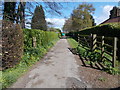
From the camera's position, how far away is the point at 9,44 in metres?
3.23

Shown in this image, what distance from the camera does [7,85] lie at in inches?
101

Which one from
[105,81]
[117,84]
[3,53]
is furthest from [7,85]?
[117,84]

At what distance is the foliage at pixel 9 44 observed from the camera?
3.10 meters

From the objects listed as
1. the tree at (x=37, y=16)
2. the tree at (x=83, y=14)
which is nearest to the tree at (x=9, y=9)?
the tree at (x=37, y=16)

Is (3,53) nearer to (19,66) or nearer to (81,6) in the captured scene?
(19,66)

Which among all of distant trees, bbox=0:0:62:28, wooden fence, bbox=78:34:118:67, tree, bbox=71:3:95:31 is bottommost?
wooden fence, bbox=78:34:118:67

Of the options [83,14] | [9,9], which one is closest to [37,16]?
[9,9]

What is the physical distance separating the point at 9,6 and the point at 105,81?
797 cm

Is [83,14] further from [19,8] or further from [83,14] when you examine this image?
[19,8]

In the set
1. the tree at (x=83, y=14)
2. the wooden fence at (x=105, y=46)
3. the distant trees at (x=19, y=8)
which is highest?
the tree at (x=83, y=14)

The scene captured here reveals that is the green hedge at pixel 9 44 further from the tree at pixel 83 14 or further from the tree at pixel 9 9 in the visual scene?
the tree at pixel 83 14

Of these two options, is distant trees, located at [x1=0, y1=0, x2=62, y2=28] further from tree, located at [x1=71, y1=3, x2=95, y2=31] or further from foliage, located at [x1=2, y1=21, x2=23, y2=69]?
tree, located at [x1=71, y1=3, x2=95, y2=31]

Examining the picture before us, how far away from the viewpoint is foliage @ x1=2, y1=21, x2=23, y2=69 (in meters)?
3.10

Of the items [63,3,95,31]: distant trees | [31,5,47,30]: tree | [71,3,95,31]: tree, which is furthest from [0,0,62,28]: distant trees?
[71,3,95,31]: tree
